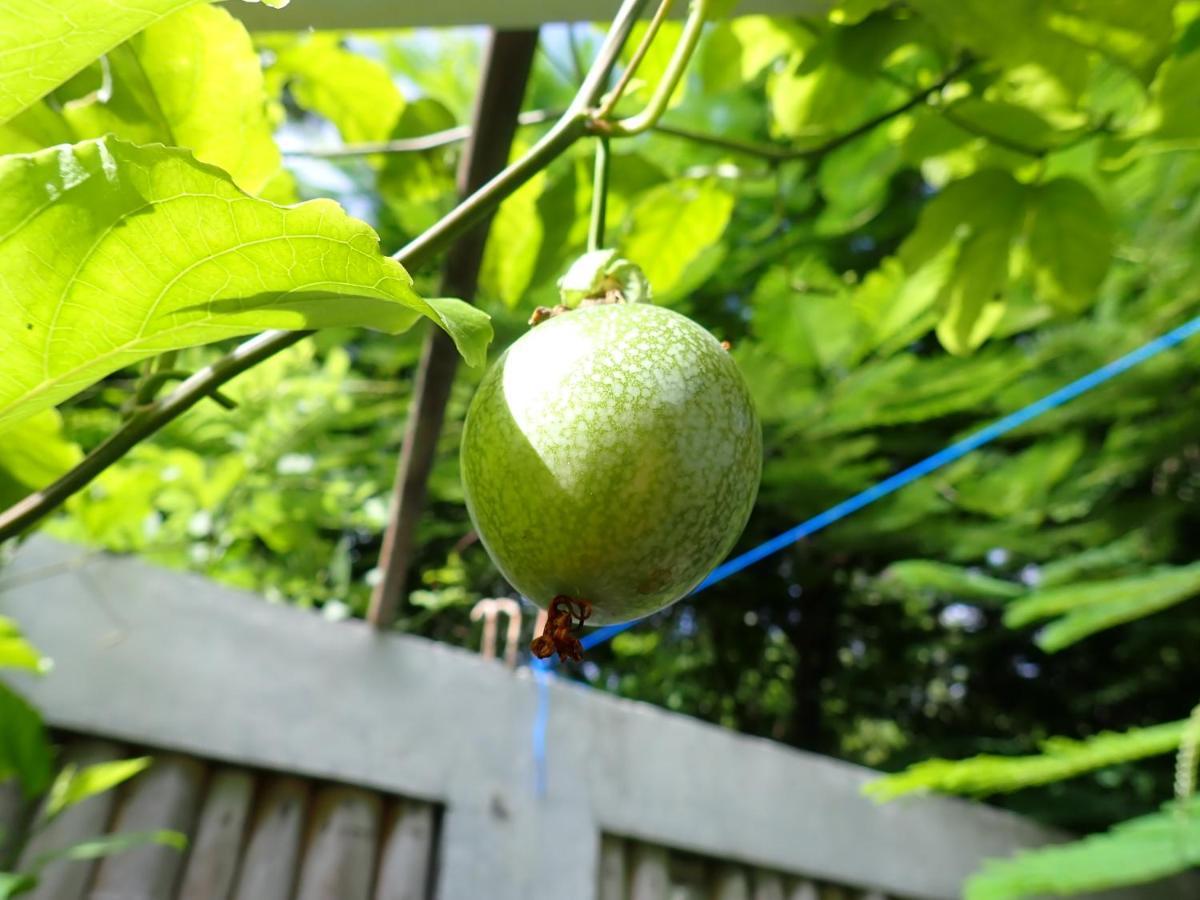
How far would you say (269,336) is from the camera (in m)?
0.46

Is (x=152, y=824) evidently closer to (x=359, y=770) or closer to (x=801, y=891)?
(x=359, y=770)

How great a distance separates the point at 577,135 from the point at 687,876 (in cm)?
201

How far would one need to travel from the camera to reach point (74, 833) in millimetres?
→ 1438

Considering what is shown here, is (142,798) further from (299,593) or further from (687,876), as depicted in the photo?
(687,876)

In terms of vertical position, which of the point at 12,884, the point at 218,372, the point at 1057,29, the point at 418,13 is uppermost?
the point at 1057,29

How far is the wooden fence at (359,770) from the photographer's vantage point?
150 cm

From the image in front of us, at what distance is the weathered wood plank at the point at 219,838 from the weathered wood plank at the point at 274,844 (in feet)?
0.07

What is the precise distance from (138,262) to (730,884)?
7.20ft

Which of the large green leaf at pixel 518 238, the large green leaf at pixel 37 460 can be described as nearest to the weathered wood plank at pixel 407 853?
the large green leaf at pixel 518 238

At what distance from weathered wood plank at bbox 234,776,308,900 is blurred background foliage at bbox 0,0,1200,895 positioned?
0.51 m

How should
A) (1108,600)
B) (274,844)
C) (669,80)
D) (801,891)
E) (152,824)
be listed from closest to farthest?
(669,80)
(152,824)
(274,844)
(1108,600)
(801,891)

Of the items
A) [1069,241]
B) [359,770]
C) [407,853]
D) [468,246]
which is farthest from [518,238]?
[407,853]

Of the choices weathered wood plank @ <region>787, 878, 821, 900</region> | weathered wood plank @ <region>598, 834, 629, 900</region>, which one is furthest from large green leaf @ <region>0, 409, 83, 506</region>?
weathered wood plank @ <region>787, 878, 821, 900</region>

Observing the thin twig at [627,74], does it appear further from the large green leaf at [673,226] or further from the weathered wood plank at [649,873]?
the weathered wood plank at [649,873]
